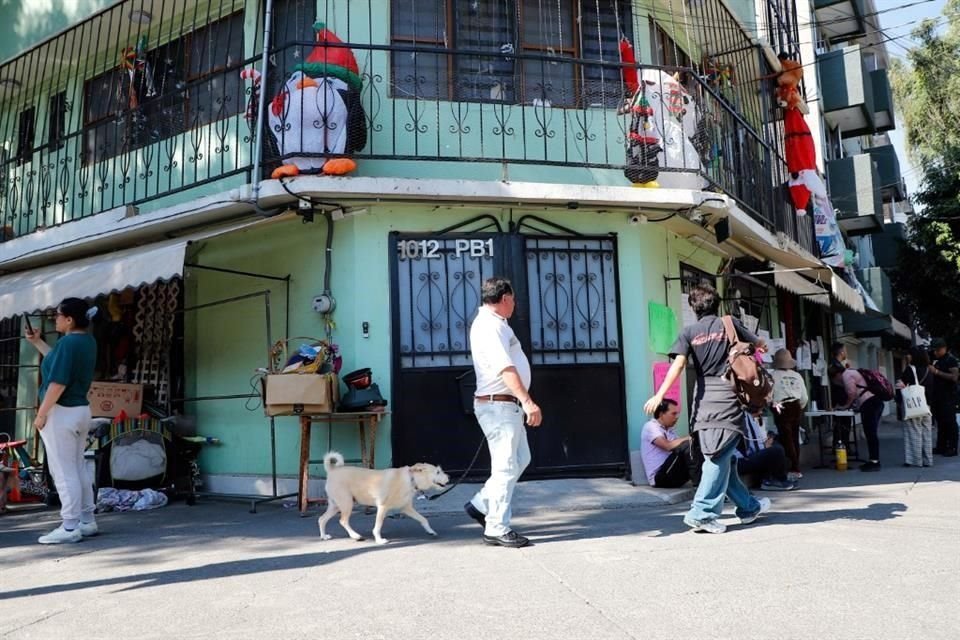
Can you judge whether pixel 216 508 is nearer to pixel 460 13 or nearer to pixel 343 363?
pixel 343 363

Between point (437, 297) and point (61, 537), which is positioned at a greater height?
point (437, 297)

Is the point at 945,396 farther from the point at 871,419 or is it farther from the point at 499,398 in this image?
the point at 499,398

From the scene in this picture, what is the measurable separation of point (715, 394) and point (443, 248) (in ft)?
11.5

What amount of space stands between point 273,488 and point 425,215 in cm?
314

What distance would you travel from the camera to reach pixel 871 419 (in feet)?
35.6

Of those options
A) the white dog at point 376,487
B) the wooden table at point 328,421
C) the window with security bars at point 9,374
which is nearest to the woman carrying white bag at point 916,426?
the wooden table at point 328,421

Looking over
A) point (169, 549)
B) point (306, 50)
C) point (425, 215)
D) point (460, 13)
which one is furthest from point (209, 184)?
point (169, 549)

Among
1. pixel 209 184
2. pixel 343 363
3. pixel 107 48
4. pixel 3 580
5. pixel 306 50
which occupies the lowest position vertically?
pixel 3 580

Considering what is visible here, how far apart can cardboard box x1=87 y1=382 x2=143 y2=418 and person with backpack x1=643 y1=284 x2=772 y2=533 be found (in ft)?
19.0

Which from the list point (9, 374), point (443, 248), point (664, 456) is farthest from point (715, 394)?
point (9, 374)

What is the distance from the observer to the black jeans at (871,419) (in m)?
10.7

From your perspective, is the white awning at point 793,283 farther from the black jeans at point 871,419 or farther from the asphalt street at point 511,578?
the asphalt street at point 511,578

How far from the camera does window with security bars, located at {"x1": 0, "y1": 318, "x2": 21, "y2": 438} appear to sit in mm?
A: 11883

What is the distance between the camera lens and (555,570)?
480cm
